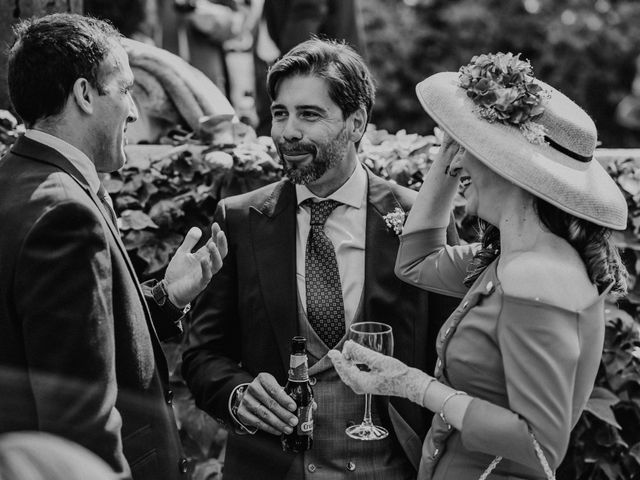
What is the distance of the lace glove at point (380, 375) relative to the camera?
2.55 metres

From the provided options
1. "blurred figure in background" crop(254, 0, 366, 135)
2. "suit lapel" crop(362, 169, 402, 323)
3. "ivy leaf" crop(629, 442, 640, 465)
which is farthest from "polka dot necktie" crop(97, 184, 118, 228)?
"blurred figure in background" crop(254, 0, 366, 135)

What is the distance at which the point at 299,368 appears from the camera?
3057mm

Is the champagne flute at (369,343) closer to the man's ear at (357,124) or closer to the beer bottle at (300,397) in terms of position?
the beer bottle at (300,397)

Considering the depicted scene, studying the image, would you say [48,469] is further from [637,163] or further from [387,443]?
[637,163]

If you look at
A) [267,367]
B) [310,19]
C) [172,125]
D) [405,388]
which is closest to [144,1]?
[310,19]

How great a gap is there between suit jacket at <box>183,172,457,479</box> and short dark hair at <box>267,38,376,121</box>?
456 mm

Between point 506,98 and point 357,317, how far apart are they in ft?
3.58

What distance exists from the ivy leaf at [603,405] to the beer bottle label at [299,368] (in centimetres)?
184

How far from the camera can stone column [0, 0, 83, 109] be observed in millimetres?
5145

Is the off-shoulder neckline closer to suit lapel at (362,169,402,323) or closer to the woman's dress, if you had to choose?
the woman's dress

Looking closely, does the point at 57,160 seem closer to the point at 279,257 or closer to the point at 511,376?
the point at 279,257

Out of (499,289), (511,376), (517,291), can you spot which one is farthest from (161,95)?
(511,376)

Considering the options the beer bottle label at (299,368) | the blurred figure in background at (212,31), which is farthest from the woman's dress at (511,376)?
the blurred figure in background at (212,31)

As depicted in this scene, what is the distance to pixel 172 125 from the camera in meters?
5.52
